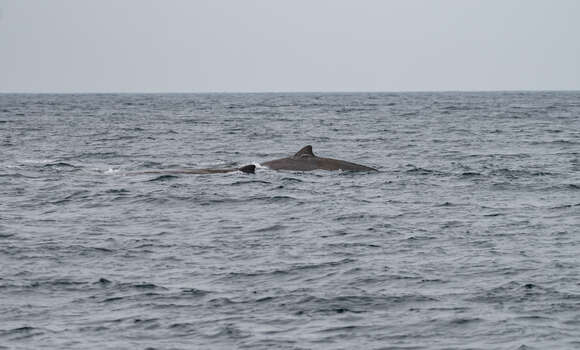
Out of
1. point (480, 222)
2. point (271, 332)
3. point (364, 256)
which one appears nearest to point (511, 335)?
point (271, 332)

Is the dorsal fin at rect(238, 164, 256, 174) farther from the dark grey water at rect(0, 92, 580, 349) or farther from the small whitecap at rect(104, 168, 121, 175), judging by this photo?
the small whitecap at rect(104, 168, 121, 175)

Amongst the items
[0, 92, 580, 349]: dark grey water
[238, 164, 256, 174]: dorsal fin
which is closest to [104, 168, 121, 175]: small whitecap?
[0, 92, 580, 349]: dark grey water

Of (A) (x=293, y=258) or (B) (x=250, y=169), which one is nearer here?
(A) (x=293, y=258)

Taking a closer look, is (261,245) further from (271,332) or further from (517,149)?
(517,149)

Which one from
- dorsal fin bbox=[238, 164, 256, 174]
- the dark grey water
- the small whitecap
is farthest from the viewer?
the small whitecap

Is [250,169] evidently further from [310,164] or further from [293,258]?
[293,258]

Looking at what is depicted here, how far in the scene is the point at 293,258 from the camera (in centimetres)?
1639

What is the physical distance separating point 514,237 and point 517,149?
22.5 metres

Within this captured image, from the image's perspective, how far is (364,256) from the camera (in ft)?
54.2

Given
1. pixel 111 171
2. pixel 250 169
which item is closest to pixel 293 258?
pixel 250 169

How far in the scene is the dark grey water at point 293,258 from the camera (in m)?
12.2

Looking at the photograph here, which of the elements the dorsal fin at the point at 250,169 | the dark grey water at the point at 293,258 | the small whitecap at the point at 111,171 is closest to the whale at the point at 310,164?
the dark grey water at the point at 293,258

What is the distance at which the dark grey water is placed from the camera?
12.2 meters

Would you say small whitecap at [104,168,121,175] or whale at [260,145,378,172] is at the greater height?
whale at [260,145,378,172]
